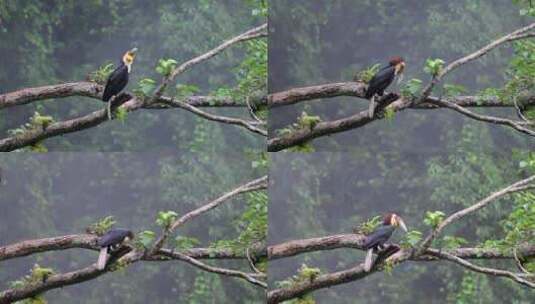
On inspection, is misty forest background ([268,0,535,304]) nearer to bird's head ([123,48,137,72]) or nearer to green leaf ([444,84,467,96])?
green leaf ([444,84,467,96])

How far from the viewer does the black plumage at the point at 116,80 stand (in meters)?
5.50

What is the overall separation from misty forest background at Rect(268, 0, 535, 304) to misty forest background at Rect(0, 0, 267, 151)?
21cm

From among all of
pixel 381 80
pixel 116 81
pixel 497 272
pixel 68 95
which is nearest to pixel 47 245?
pixel 68 95

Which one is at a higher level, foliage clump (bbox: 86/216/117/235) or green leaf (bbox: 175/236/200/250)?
foliage clump (bbox: 86/216/117/235)

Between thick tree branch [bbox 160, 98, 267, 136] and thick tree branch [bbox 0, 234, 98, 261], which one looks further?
thick tree branch [bbox 160, 98, 267, 136]


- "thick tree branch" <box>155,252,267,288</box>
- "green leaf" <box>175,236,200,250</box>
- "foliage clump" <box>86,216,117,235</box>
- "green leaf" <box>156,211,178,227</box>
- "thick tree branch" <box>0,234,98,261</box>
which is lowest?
"thick tree branch" <box>155,252,267,288</box>

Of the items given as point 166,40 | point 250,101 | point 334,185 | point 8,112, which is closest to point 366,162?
point 334,185

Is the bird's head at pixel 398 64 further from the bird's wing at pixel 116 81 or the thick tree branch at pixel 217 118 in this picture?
the bird's wing at pixel 116 81

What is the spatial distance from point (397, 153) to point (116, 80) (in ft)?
4.02

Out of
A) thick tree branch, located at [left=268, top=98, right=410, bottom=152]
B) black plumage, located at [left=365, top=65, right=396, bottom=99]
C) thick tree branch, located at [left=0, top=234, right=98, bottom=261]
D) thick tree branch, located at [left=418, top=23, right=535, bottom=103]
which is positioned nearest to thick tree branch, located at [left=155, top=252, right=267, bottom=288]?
thick tree branch, located at [left=0, top=234, right=98, bottom=261]

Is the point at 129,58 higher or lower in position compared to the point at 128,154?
higher

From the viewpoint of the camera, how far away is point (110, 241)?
5.49 metres

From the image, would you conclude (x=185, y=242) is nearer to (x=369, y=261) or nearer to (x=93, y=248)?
(x=93, y=248)

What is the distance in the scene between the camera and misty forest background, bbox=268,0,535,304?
5488mm
